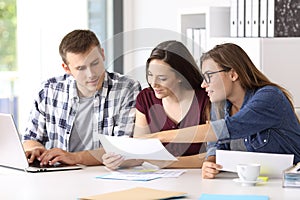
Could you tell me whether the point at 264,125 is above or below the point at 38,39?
below

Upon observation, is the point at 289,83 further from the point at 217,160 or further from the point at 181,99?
the point at 217,160

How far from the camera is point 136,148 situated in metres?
2.76

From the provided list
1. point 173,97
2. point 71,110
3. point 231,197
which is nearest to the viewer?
point 231,197

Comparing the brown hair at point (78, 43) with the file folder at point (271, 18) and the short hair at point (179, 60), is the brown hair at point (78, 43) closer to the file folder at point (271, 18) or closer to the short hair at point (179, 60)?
the short hair at point (179, 60)

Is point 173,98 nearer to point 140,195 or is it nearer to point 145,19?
point 140,195

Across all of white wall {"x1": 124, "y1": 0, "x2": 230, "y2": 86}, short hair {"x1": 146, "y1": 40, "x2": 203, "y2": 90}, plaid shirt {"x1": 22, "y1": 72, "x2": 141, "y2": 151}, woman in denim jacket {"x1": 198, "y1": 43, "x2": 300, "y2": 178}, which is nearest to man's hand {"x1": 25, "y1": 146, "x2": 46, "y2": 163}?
plaid shirt {"x1": 22, "y1": 72, "x2": 141, "y2": 151}

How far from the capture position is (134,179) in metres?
2.63

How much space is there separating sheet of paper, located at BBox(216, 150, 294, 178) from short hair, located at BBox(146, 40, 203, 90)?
507mm

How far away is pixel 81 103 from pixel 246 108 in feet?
3.05

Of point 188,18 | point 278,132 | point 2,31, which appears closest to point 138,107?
point 278,132

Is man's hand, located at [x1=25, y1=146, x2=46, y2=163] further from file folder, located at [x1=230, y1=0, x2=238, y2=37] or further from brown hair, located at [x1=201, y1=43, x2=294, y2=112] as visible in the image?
file folder, located at [x1=230, y1=0, x2=238, y2=37]

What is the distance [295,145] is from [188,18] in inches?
68.1

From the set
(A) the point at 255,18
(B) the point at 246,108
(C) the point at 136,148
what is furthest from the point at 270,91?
(A) the point at 255,18

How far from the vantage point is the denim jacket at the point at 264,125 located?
269 cm
